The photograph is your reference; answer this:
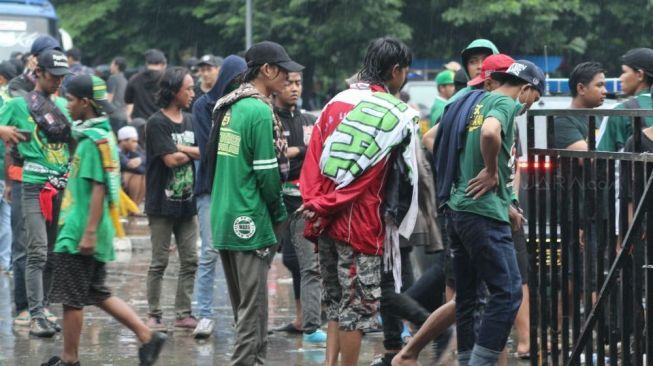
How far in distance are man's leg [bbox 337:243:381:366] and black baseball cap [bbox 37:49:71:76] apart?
299cm

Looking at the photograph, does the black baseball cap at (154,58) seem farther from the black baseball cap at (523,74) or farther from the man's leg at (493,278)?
the man's leg at (493,278)

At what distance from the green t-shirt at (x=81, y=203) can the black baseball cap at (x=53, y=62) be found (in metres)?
1.51

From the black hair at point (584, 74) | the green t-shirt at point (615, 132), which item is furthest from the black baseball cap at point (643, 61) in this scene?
the green t-shirt at point (615, 132)

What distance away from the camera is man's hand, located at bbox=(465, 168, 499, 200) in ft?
22.2

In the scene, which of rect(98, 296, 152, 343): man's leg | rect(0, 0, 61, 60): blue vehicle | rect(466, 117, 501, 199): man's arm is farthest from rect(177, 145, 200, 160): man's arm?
rect(0, 0, 61, 60): blue vehicle

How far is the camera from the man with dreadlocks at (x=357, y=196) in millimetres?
6816

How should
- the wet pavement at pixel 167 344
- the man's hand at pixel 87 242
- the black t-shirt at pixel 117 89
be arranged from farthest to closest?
1. the black t-shirt at pixel 117 89
2. the wet pavement at pixel 167 344
3. the man's hand at pixel 87 242

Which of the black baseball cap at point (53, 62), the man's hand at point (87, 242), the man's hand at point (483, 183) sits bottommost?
the man's hand at point (87, 242)

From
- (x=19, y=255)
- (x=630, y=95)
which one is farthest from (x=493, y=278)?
(x=19, y=255)

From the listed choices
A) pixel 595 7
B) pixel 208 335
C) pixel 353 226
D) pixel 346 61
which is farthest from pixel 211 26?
pixel 353 226

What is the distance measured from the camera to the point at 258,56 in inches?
284

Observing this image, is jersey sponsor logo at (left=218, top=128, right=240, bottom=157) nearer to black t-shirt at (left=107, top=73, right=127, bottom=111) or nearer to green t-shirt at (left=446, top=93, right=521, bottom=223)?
green t-shirt at (left=446, top=93, right=521, bottom=223)

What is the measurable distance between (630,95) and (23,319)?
4.65 m

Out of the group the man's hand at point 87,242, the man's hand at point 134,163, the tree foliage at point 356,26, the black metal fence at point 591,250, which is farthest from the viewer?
the tree foliage at point 356,26
